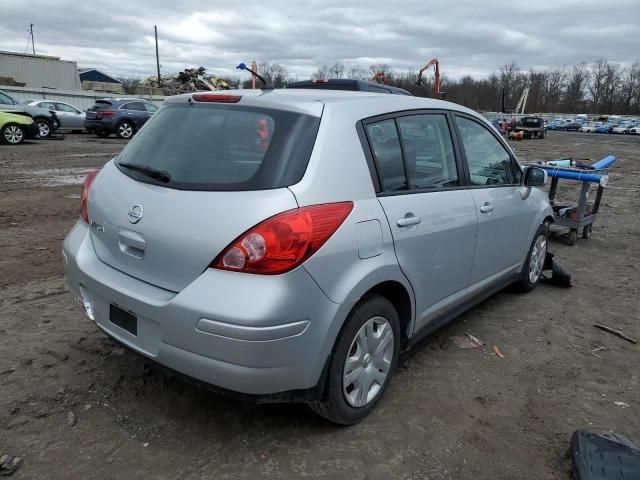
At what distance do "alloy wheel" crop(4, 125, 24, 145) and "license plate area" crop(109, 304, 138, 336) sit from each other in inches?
650

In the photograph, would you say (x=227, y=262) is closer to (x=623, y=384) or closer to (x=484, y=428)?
(x=484, y=428)

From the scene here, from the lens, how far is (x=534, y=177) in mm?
4488

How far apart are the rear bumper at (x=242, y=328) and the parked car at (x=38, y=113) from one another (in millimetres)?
18254

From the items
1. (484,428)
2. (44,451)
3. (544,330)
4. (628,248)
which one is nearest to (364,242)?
(484,428)

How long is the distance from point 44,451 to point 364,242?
5.98ft

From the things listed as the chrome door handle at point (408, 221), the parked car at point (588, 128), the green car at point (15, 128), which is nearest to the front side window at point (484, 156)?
the chrome door handle at point (408, 221)

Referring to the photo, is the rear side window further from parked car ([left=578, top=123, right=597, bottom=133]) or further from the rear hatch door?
parked car ([left=578, top=123, right=597, bottom=133])

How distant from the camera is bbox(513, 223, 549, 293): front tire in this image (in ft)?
15.8

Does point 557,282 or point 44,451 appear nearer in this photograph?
point 44,451

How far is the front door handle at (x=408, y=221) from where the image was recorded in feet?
9.21

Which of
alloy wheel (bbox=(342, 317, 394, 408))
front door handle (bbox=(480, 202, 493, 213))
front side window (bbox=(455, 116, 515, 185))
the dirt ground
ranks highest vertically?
front side window (bbox=(455, 116, 515, 185))

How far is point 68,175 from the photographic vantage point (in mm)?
11039

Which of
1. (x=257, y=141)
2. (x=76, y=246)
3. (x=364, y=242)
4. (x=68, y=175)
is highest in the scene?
(x=257, y=141)

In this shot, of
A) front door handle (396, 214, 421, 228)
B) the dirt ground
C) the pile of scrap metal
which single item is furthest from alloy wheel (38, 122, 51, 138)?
the pile of scrap metal
